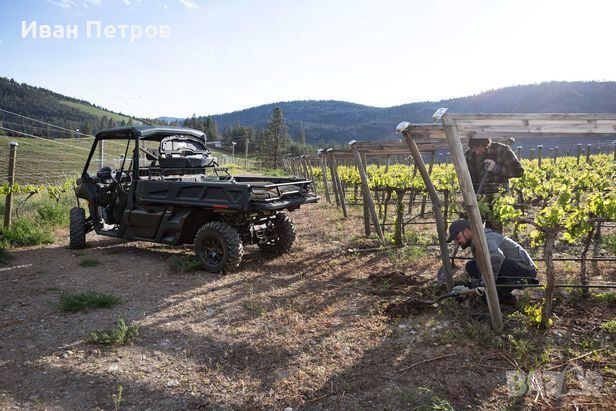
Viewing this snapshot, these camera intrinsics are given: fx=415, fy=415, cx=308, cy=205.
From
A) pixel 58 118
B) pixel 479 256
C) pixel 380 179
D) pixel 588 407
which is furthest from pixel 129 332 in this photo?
pixel 58 118

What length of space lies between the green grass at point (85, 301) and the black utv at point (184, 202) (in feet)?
4.99

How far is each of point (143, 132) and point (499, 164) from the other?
5.28 m

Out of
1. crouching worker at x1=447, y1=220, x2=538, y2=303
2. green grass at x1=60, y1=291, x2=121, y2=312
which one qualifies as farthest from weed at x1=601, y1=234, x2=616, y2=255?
green grass at x1=60, y1=291, x2=121, y2=312

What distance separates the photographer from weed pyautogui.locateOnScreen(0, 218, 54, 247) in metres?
→ 7.54

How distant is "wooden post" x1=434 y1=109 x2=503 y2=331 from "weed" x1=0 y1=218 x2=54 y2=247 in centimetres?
762

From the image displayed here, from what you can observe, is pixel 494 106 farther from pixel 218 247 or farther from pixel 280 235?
pixel 218 247

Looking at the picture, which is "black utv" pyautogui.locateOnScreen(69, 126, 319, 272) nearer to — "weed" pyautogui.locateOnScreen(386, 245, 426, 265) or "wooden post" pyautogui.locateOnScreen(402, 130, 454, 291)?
"weed" pyautogui.locateOnScreen(386, 245, 426, 265)

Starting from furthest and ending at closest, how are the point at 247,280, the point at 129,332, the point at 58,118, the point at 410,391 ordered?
1. the point at 58,118
2. the point at 247,280
3. the point at 129,332
4. the point at 410,391

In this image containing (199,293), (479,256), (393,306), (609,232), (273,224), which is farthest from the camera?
(609,232)

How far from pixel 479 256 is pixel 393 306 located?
1.21 m

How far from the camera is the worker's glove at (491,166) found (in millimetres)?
5188

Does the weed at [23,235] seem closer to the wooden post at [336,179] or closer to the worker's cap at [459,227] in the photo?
the wooden post at [336,179]

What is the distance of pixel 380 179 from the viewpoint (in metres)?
9.01

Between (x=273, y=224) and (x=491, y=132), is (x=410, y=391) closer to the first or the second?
(x=491, y=132)
